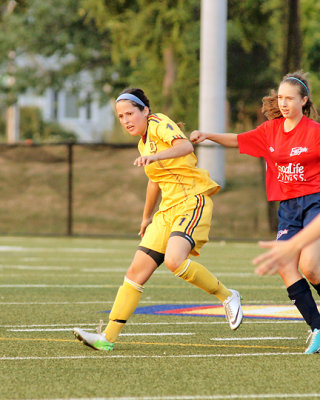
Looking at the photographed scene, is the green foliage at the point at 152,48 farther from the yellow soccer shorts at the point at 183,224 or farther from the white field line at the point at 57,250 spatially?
the yellow soccer shorts at the point at 183,224

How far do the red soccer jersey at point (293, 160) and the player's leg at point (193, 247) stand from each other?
553 millimetres

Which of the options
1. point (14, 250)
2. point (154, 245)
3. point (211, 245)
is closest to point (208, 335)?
point (154, 245)

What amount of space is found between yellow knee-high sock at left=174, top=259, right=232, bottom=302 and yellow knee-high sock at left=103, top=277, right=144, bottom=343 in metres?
0.34

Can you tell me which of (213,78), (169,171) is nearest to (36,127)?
(213,78)

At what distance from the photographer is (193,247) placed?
23.4 ft

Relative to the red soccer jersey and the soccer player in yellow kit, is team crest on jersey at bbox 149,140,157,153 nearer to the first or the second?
the soccer player in yellow kit

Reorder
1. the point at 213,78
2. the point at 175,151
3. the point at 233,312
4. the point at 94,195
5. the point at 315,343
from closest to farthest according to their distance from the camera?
the point at 315,343 → the point at 175,151 → the point at 233,312 → the point at 213,78 → the point at 94,195

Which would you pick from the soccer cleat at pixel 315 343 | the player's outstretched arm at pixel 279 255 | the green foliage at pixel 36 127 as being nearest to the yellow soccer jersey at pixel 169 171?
the soccer cleat at pixel 315 343

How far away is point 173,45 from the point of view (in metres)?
31.8

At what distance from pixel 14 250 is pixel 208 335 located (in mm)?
11183

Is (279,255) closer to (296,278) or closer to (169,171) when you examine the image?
(296,278)

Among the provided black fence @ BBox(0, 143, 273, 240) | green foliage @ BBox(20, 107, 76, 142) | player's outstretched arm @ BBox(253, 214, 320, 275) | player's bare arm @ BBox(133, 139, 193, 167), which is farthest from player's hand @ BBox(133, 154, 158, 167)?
green foliage @ BBox(20, 107, 76, 142)

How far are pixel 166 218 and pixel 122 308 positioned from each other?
0.76 metres

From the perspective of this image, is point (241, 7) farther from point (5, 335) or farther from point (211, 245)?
point (5, 335)
